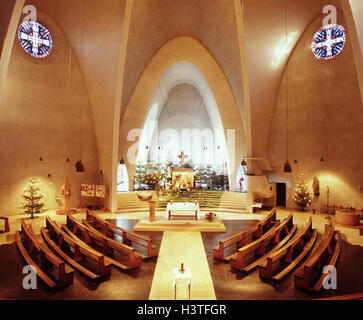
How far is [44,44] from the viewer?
13.9m

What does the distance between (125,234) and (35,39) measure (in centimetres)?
1292

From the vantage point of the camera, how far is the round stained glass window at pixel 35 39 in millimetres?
13289

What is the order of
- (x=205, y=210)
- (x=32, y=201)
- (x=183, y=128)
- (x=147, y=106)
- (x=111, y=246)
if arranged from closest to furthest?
1. (x=111, y=246)
2. (x=32, y=201)
3. (x=205, y=210)
4. (x=147, y=106)
5. (x=183, y=128)

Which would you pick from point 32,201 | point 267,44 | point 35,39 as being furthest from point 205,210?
point 35,39

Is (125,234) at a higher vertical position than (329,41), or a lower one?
lower

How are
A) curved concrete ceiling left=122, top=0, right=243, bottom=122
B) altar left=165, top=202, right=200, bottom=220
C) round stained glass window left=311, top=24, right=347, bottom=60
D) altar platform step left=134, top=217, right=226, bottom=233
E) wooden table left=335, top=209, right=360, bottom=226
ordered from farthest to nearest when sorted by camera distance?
1. round stained glass window left=311, top=24, right=347, bottom=60
2. curved concrete ceiling left=122, top=0, right=243, bottom=122
3. altar left=165, top=202, right=200, bottom=220
4. wooden table left=335, top=209, right=360, bottom=226
5. altar platform step left=134, top=217, right=226, bottom=233

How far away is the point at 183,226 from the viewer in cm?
1040

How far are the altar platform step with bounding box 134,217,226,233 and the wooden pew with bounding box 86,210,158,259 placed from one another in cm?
107

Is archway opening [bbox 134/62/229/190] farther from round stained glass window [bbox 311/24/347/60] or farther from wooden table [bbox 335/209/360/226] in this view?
wooden table [bbox 335/209/360/226]

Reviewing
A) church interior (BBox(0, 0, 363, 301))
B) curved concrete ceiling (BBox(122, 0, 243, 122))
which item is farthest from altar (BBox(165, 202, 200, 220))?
curved concrete ceiling (BBox(122, 0, 243, 122))

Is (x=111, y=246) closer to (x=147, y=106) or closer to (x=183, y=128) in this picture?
(x=147, y=106)

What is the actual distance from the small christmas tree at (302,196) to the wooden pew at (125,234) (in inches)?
392

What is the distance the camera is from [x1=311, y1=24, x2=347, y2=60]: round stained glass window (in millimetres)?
13609
